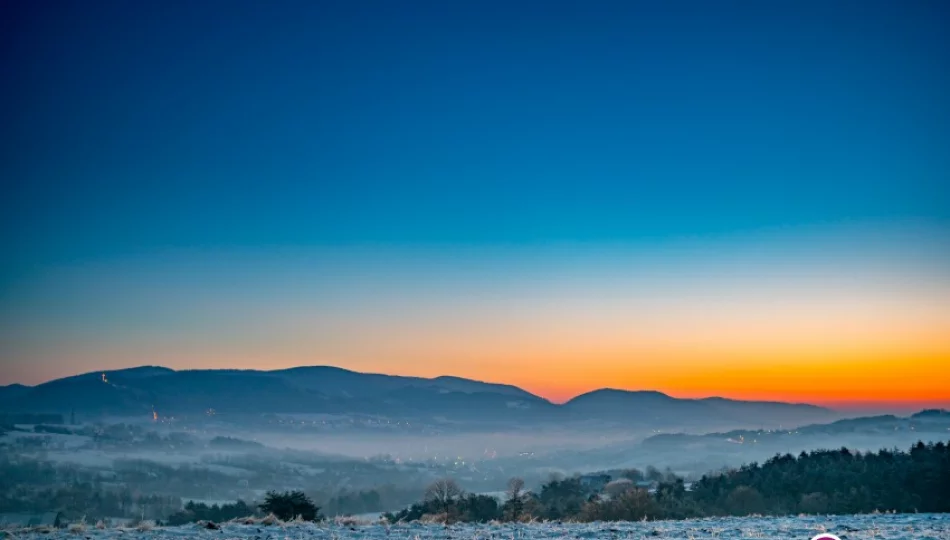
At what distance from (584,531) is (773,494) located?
26056mm

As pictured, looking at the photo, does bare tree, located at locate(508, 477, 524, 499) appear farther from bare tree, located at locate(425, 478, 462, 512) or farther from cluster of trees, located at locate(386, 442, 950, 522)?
bare tree, located at locate(425, 478, 462, 512)

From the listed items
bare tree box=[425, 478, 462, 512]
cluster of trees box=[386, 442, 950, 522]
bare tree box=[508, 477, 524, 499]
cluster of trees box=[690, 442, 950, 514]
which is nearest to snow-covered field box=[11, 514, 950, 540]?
cluster of trees box=[386, 442, 950, 522]

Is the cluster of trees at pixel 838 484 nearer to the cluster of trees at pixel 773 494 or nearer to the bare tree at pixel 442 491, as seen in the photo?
the cluster of trees at pixel 773 494

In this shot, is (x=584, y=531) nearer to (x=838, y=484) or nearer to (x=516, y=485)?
(x=516, y=485)

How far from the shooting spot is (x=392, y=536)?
18.2 m

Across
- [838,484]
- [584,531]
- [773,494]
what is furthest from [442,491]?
[838,484]

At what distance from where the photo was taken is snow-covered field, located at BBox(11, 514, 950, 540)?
17.2 meters

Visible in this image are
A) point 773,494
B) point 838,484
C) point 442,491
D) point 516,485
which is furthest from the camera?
point 773,494

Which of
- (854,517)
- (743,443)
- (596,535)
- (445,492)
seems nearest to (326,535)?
(596,535)

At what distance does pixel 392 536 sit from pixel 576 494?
3761 centimetres

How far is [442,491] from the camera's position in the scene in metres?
35.7

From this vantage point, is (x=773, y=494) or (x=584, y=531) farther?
(x=773, y=494)

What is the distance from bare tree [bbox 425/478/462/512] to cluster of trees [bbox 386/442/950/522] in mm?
52

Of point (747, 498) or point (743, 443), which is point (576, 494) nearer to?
point (747, 498)
